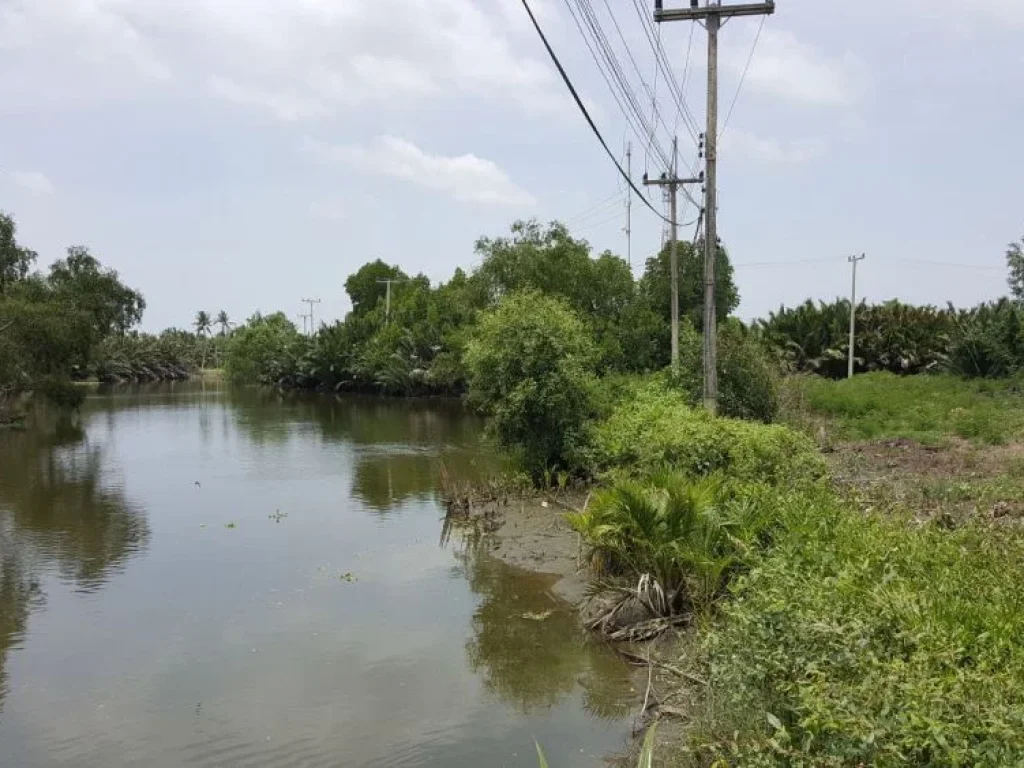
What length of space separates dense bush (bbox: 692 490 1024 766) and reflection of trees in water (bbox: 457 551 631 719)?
1598mm

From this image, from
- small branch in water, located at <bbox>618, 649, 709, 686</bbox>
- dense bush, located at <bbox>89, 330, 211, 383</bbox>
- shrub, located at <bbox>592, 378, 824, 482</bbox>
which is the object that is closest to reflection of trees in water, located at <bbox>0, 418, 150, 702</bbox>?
small branch in water, located at <bbox>618, 649, 709, 686</bbox>

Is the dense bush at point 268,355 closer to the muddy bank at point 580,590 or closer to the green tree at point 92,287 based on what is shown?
the green tree at point 92,287

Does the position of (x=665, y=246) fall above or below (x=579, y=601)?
above

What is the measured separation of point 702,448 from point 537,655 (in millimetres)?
5649

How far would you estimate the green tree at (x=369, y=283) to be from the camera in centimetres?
7756

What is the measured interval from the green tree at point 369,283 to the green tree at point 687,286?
4341 centimetres

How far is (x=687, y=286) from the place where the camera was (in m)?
35.0

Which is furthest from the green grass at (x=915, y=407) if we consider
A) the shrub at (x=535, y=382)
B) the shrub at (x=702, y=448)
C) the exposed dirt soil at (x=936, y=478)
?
the shrub at (x=535, y=382)

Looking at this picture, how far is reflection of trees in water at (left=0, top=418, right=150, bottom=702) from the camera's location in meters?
12.3

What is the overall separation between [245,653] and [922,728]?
24.1 ft

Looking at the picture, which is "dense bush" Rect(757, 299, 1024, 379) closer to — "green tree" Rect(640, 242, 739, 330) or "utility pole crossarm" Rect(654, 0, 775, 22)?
"green tree" Rect(640, 242, 739, 330)

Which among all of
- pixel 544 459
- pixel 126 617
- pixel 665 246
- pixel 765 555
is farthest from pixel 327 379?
pixel 765 555

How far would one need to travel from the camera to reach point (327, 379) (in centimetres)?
6650

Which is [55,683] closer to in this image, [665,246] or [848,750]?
[848,750]
